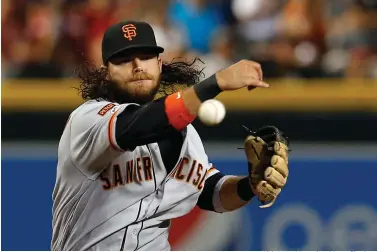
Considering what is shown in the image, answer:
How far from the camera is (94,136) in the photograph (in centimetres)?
358

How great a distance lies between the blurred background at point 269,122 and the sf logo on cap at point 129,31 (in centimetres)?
359

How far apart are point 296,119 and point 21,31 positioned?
266 centimetres

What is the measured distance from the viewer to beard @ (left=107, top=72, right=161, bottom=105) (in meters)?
3.80

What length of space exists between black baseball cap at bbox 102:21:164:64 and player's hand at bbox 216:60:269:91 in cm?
57

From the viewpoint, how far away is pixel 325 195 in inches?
306

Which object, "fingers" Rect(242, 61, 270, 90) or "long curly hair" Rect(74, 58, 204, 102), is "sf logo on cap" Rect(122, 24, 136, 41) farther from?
"fingers" Rect(242, 61, 270, 90)

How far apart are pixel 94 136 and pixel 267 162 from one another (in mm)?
778

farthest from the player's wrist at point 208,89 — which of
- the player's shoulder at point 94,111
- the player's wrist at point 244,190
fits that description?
the player's wrist at point 244,190

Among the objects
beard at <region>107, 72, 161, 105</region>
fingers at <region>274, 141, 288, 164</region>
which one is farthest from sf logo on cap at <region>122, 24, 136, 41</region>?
fingers at <region>274, 141, 288, 164</region>

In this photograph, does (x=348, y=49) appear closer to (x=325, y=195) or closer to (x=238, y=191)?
(x=325, y=195)

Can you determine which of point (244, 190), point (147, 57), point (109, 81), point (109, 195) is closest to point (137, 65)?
point (147, 57)

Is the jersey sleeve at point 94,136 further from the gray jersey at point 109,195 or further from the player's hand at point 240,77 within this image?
the player's hand at point 240,77

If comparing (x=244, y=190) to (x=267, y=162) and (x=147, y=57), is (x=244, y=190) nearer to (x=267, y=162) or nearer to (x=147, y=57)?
(x=267, y=162)

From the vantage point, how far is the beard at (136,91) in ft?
12.5
